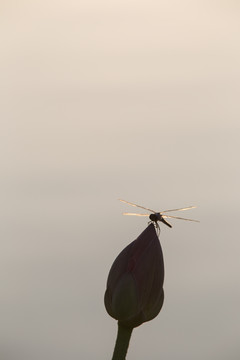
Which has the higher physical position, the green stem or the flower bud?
the flower bud

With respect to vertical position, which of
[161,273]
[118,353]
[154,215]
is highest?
[154,215]

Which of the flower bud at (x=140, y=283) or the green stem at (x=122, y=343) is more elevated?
the flower bud at (x=140, y=283)

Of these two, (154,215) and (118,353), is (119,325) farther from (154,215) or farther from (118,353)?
(154,215)

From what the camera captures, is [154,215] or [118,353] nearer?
[118,353]

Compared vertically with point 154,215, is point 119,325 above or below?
below

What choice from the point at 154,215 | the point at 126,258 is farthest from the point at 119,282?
the point at 154,215
